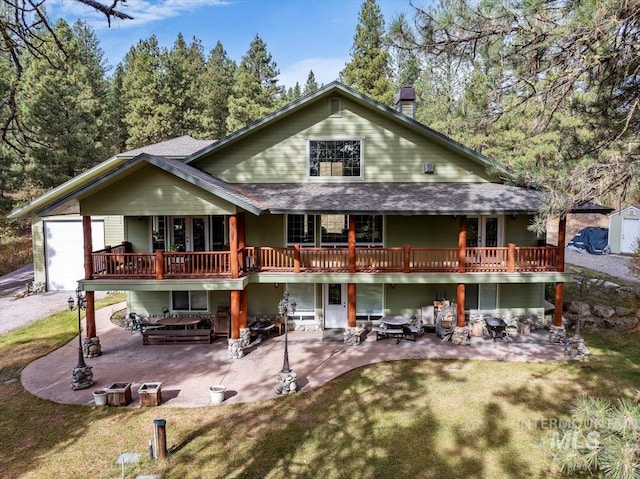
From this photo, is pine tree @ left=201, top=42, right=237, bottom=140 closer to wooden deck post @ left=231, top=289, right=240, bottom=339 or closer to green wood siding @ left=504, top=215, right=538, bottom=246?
wooden deck post @ left=231, top=289, right=240, bottom=339

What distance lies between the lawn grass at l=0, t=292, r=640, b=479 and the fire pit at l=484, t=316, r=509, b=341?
211cm

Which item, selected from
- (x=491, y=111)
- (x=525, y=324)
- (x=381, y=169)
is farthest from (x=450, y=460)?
(x=381, y=169)

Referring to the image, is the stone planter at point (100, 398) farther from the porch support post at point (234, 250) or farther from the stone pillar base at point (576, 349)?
the stone pillar base at point (576, 349)

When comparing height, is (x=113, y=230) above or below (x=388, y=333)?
above

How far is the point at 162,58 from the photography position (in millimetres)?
35375

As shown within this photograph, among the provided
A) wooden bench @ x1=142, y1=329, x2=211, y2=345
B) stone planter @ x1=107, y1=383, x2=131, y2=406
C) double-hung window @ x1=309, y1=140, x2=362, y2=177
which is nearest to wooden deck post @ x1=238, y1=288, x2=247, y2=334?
wooden bench @ x1=142, y1=329, x2=211, y2=345

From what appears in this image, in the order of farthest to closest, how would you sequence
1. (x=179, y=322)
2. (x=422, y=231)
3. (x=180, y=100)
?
(x=180, y=100)
(x=422, y=231)
(x=179, y=322)

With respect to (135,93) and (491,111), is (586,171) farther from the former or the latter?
(135,93)

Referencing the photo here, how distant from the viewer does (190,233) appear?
15266 millimetres

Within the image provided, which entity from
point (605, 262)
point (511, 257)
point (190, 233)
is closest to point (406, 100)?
point (511, 257)

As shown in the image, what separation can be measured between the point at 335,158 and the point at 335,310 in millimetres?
5725

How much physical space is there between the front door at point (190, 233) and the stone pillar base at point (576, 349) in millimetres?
12388

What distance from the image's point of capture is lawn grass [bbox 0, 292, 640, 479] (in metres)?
7.53

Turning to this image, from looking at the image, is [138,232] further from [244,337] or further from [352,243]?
[352,243]
